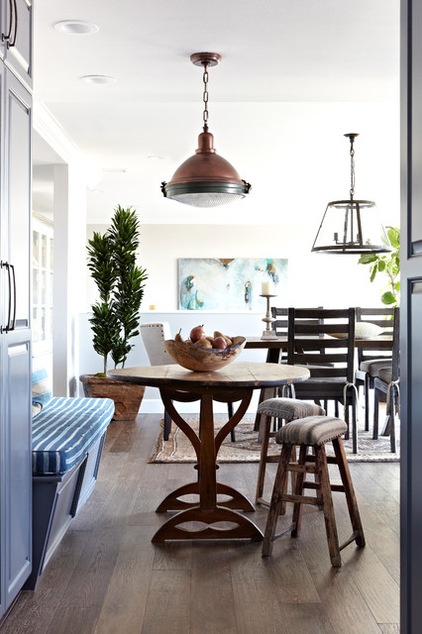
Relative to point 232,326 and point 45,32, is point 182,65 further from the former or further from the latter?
point 232,326

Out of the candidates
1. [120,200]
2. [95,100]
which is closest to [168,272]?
[120,200]

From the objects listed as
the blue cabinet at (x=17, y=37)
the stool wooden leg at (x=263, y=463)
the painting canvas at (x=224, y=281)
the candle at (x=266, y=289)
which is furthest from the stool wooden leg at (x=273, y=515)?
the painting canvas at (x=224, y=281)

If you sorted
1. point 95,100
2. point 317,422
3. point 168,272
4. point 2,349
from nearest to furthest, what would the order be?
point 2,349
point 317,422
point 95,100
point 168,272

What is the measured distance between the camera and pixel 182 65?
161 inches

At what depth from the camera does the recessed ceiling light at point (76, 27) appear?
3.43 meters

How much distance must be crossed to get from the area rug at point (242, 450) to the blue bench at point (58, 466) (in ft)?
3.43

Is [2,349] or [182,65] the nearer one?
[2,349]

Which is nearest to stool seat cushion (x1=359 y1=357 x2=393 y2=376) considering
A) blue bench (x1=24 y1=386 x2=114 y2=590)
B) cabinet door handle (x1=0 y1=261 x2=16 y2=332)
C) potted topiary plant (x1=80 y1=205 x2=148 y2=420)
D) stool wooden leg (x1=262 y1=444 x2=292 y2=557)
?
potted topiary plant (x1=80 y1=205 x2=148 y2=420)

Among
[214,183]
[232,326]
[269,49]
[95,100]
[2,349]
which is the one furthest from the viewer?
[232,326]

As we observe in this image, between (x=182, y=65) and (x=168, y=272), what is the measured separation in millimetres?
7699

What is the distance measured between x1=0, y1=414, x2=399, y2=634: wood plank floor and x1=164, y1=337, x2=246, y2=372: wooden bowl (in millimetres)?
786

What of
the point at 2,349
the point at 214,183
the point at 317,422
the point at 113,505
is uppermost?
the point at 214,183

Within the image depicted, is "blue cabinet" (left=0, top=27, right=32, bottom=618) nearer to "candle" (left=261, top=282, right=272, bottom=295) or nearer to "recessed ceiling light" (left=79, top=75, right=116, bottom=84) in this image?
"recessed ceiling light" (left=79, top=75, right=116, bottom=84)

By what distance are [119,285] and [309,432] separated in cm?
427
